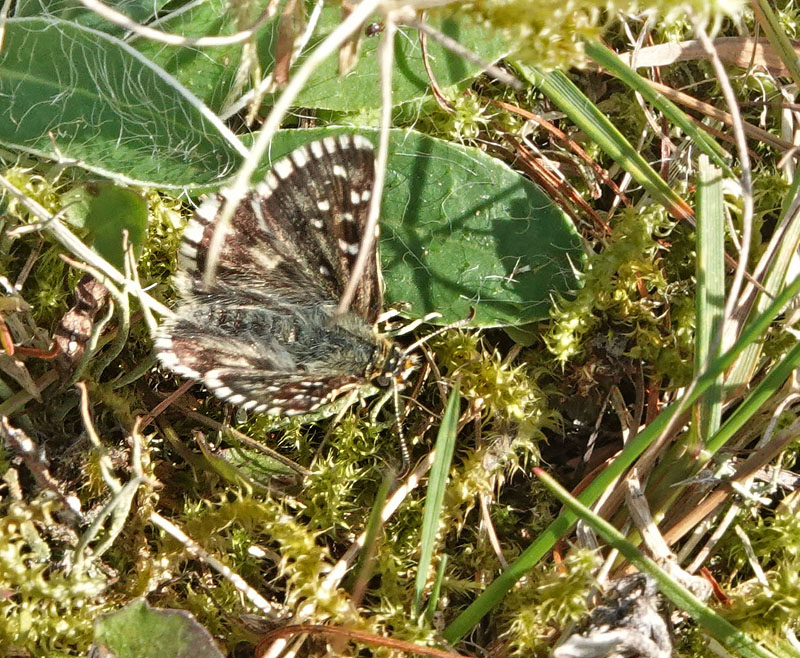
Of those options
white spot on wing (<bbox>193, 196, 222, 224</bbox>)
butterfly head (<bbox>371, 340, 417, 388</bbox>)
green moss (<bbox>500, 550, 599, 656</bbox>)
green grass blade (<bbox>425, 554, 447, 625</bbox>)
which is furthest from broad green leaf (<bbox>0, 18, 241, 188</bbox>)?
green moss (<bbox>500, 550, 599, 656</bbox>)

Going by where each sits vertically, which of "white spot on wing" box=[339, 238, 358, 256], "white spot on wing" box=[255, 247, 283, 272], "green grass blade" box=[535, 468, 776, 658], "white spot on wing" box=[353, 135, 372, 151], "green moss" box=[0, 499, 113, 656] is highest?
"white spot on wing" box=[353, 135, 372, 151]

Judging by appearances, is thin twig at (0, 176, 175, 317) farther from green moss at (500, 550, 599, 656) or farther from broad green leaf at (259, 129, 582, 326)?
green moss at (500, 550, 599, 656)

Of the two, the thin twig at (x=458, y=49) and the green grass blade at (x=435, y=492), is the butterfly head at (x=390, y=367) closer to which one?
the green grass blade at (x=435, y=492)

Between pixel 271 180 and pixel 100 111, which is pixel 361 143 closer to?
pixel 271 180

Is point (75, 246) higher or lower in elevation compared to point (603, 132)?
lower

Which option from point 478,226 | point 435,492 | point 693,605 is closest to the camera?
point 693,605

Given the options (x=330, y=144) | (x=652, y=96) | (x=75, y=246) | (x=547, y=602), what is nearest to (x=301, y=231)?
(x=330, y=144)

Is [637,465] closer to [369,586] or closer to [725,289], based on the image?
[725,289]
